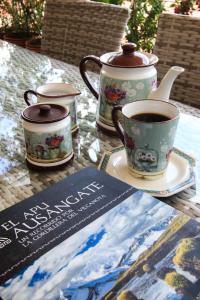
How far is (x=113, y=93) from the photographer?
2.56ft

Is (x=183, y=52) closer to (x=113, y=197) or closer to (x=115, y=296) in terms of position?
(x=113, y=197)

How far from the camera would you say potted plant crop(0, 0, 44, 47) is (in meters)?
Answer: 2.81

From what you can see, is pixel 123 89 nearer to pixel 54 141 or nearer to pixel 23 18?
pixel 54 141

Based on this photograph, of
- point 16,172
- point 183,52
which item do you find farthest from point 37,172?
point 183,52

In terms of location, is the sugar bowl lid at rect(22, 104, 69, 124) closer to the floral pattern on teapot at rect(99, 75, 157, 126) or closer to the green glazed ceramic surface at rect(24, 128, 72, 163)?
the green glazed ceramic surface at rect(24, 128, 72, 163)

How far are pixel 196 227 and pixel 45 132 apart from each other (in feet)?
0.99

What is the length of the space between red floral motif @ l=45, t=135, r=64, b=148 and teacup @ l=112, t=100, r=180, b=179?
0.11 m

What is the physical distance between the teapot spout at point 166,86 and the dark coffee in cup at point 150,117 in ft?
0.32

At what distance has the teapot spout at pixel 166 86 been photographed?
743mm

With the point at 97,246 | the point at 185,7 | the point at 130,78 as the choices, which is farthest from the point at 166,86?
the point at 185,7

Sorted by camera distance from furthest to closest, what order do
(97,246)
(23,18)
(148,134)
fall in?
(23,18) → (148,134) → (97,246)

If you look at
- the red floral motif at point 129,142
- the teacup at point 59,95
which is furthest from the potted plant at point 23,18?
the red floral motif at point 129,142

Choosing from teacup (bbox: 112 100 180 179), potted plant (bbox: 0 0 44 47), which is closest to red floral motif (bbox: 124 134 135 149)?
teacup (bbox: 112 100 180 179)

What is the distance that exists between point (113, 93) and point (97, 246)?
377 millimetres
